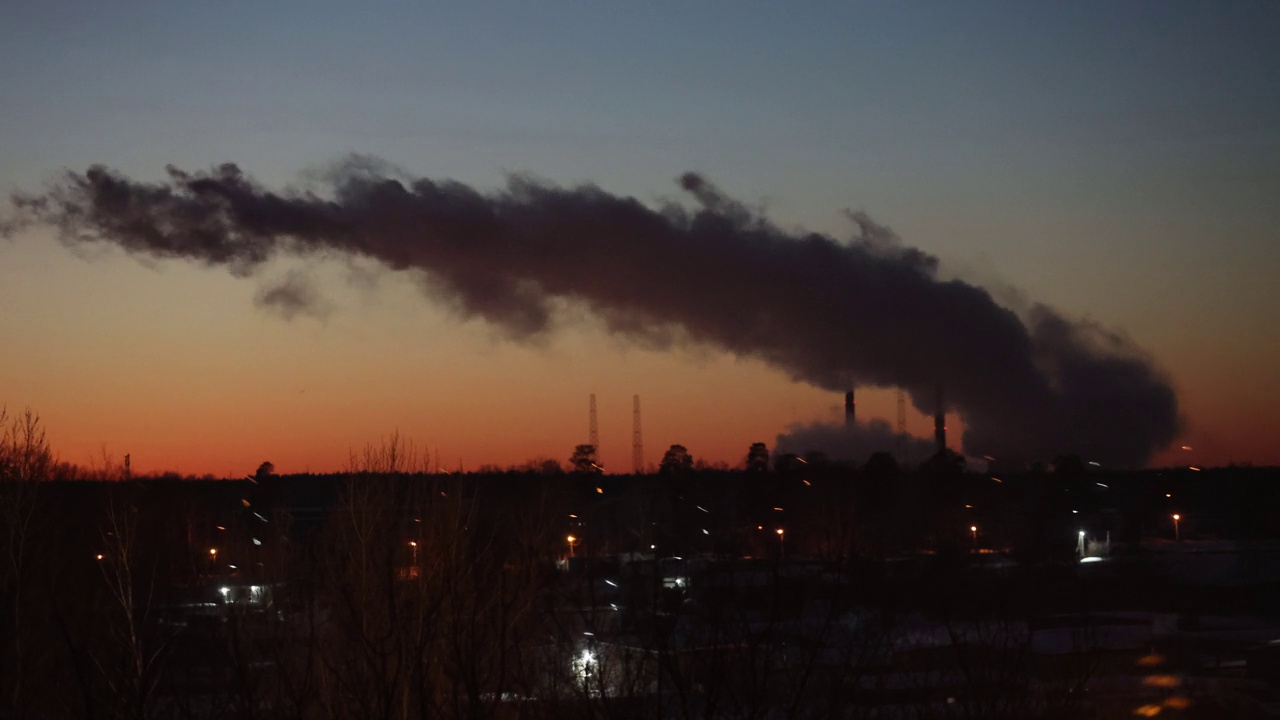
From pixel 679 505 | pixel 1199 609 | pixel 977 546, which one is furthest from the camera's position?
pixel 679 505

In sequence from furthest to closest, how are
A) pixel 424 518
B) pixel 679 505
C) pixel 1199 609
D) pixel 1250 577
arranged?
1. pixel 679 505
2. pixel 1250 577
3. pixel 1199 609
4. pixel 424 518

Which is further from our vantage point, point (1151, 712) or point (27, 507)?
point (1151, 712)

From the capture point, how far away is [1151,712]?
24672 millimetres

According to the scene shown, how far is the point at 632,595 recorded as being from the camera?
6.43 meters

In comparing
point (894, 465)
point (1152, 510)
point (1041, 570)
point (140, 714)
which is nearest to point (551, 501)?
point (1041, 570)

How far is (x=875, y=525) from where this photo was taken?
55.2 m

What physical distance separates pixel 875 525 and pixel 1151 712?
30.5m

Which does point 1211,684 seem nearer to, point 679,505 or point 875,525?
point 875,525

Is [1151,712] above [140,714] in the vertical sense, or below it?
below

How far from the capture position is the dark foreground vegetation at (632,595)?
6.61m

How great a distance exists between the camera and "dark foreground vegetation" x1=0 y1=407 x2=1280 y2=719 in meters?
6.61

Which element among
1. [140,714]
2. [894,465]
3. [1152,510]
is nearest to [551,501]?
[894,465]

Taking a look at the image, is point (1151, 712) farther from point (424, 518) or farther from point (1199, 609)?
point (1199, 609)

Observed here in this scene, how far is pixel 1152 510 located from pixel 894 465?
14188 mm
